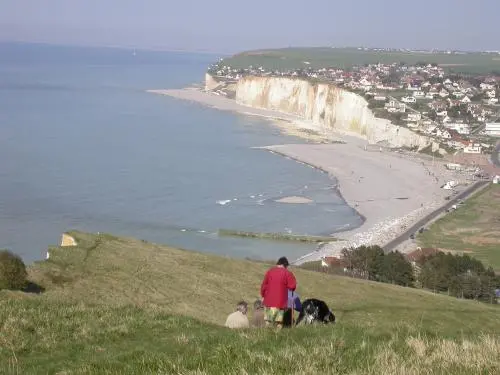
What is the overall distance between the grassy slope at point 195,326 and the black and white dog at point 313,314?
78 cm

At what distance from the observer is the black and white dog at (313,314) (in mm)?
9789

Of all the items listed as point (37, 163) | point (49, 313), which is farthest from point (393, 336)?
point (37, 163)

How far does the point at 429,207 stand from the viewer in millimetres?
54219

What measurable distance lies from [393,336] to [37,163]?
58.5m

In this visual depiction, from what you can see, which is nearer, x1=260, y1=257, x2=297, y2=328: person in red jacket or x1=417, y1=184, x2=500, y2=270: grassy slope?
x1=260, y1=257, x2=297, y2=328: person in red jacket

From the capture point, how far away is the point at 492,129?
100562 mm

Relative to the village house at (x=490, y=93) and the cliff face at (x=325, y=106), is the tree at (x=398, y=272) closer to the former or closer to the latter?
the cliff face at (x=325, y=106)

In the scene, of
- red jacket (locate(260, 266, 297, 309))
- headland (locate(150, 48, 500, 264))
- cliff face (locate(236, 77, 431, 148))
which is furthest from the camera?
cliff face (locate(236, 77, 431, 148))

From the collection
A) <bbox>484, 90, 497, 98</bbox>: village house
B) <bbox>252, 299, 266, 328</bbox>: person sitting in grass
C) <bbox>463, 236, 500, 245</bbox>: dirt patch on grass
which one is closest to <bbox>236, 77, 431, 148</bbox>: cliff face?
<bbox>484, 90, 497, 98</bbox>: village house

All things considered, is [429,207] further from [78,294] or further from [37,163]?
[78,294]

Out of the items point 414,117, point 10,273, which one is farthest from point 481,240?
point 414,117

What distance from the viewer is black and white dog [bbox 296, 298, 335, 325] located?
9.79 m

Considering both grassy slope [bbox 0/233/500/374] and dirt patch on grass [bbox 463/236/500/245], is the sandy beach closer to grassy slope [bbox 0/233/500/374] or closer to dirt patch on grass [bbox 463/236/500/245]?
dirt patch on grass [bbox 463/236/500/245]

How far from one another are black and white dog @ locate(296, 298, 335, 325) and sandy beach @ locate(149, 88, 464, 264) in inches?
1016
